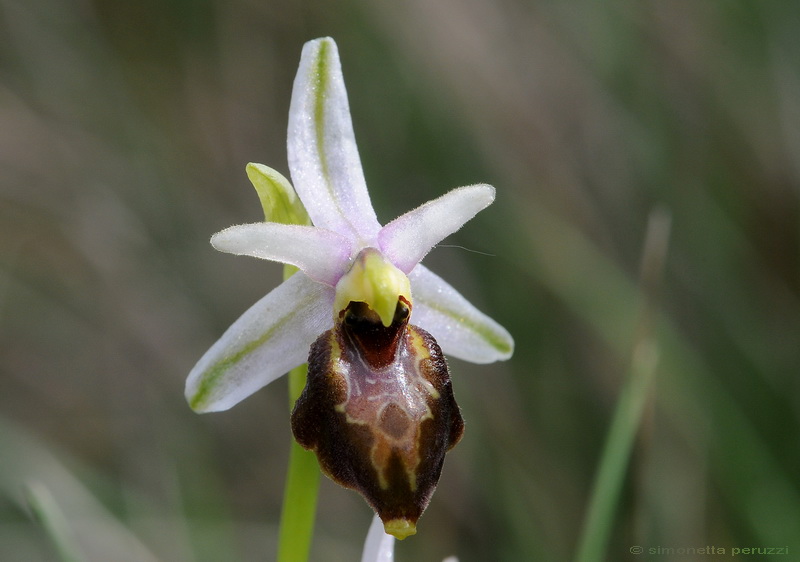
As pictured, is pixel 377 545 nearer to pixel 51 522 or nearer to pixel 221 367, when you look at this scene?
pixel 221 367

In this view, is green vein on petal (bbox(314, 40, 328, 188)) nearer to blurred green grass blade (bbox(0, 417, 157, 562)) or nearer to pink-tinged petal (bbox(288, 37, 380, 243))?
pink-tinged petal (bbox(288, 37, 380, 243))

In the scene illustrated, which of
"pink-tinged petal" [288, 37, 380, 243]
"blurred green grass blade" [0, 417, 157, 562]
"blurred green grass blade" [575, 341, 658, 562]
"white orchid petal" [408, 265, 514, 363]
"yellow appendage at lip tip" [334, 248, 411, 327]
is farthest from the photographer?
"blurred green grass blade" [0, 417, 157, 562]

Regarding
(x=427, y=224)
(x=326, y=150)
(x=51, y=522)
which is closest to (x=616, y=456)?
(x=427, y=224)

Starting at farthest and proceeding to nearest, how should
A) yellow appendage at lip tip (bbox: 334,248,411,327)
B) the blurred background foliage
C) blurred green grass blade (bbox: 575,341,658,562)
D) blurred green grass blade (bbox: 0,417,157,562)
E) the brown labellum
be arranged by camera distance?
the blurred background foliage
blurred green grass blade (bbox: 0,417,157,562)
blurred green grass blade (bbox: 575,341,658,562)
yellow appendage at lip tip (bbox: 334,248,411,327)
the brown labellum

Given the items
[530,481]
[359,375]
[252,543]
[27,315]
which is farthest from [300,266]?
[27,315]

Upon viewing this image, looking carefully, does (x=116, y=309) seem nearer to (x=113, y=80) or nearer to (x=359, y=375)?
(x=113, y=80)

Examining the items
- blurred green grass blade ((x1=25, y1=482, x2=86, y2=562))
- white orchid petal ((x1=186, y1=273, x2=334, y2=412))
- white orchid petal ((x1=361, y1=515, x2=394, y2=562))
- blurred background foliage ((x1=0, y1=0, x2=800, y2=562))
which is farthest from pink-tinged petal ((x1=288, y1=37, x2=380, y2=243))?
blurred background foliage ((x1=0, y1=0, x2=800, y2=562))
